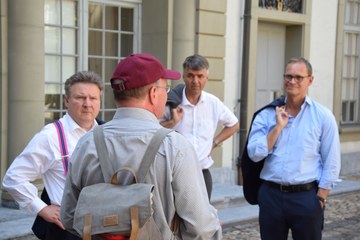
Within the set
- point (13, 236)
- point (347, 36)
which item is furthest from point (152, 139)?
point (347, 36)

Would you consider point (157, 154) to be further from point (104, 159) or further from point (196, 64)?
point (196, 64)

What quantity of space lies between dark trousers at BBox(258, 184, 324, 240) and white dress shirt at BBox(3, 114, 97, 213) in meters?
1.66

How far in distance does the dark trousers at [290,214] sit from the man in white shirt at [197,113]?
1123mm

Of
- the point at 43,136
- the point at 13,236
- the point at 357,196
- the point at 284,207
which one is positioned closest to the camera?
the point at 43,136

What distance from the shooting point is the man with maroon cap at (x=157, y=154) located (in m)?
2.28

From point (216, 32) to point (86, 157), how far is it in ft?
22.1

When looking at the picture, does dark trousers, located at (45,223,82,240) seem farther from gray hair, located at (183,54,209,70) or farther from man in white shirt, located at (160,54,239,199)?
gray hair, located at (183,54,209,70)

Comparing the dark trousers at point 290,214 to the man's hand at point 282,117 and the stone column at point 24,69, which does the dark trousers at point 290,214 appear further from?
the stone column at point 24,69

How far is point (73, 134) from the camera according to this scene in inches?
135

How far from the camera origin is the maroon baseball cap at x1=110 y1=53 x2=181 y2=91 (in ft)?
7.67

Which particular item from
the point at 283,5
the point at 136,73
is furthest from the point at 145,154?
the point at 283,5

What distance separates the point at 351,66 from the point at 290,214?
8.99 metres

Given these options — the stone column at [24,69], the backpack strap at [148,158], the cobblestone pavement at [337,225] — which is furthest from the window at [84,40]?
the backpack strap at [148,158]

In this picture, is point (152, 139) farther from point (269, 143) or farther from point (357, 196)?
point (357, 196)
